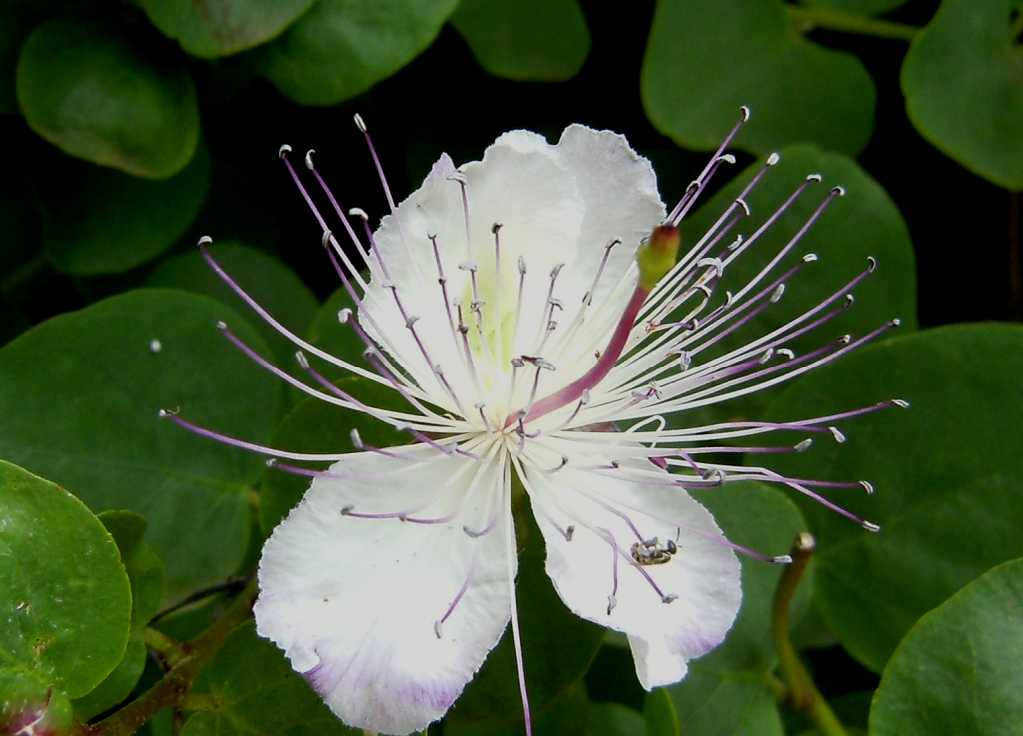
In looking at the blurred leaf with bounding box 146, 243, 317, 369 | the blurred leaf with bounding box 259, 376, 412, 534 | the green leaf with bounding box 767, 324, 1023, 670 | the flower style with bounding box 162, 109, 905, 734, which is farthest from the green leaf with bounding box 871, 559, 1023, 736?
the blurred leaf with bounding box 146, 243, 317, 369

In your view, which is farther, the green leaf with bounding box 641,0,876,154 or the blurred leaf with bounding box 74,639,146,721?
the green leaf with bounding box 641,0,876,154

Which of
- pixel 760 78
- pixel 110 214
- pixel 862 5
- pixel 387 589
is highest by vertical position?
pixel 862 5

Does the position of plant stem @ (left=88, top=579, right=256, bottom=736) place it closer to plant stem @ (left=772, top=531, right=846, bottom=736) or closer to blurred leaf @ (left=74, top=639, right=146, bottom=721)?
blurred leaf @ (left=74, top=639, right=146, bottom=721)

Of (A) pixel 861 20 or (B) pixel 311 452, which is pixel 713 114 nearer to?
(A) pixel 861 20

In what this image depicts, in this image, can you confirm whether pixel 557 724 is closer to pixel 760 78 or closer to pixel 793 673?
pixel 793 673

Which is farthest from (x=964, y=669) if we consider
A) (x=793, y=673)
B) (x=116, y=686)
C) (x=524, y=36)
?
(x=524, y=36)

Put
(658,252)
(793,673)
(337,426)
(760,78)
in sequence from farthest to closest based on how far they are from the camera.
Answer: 1. (760,78)
2. (793,673)
3. (337,426)
4. (658,252)
